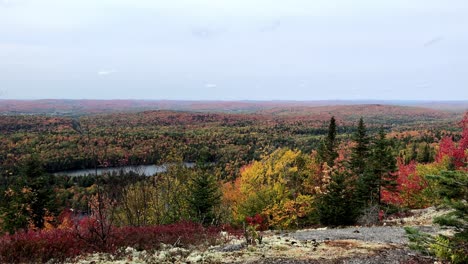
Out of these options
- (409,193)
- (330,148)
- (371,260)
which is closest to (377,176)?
(409,193)

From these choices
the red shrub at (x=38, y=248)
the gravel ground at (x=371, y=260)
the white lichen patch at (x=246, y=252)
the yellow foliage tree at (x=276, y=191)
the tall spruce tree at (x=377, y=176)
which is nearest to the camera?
the gravel ground at (x=371, y=260)

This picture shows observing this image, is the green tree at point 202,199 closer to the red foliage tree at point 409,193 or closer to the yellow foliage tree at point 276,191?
the yellow foliage tree at point 276,191

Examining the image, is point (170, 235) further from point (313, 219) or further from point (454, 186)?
point (313, 219)

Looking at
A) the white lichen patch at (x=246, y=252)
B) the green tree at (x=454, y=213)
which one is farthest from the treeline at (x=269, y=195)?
the green tree at (x=454, y=213)

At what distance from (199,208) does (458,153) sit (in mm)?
26276

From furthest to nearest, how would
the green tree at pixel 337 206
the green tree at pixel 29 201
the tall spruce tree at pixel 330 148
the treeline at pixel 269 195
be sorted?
the tall spruce tree at pixel 330 148 < the green tree at pixel 29 201 < the treeline at pixel 269 195 < the green tree at pixel 337 206

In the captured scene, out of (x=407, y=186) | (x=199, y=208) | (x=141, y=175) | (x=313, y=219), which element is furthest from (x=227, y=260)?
(x=407, y=186)

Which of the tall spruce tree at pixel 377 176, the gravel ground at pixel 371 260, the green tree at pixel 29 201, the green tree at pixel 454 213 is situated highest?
the green tree at pixel 454 213

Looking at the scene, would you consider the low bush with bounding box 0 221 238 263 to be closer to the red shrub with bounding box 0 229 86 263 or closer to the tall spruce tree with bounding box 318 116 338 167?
the red shrub with bounding box 0 229 86 263

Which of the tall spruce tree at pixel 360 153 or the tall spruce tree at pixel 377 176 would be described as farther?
the tall spruce tree at pixel 360 153

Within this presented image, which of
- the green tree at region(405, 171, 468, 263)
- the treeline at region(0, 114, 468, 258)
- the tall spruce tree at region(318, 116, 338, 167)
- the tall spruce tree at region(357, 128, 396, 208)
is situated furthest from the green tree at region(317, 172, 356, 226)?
the green tree at region(405, 171, 468, 263)

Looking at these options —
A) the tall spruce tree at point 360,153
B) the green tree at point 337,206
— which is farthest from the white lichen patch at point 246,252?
the tall spruce tree at point 360,153

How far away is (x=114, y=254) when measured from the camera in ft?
41.3

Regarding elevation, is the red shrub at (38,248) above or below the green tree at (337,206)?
above
